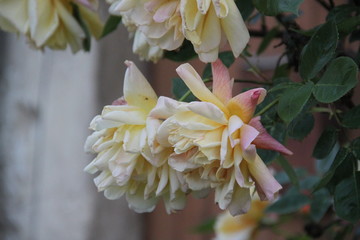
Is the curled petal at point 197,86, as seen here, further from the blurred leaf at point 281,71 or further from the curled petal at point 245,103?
the blurred leaf at point 281,71

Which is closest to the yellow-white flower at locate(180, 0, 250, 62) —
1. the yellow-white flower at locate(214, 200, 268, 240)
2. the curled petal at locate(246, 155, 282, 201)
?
the curled petal at locate(246, 155, 282, 201)

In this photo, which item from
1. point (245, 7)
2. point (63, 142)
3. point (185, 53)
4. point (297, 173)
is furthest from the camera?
point (63, 142)

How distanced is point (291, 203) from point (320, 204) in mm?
63

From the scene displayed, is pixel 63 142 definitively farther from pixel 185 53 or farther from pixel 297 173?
pixel 185 53

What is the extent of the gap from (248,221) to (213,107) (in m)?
0.82

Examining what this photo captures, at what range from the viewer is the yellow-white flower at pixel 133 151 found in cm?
66

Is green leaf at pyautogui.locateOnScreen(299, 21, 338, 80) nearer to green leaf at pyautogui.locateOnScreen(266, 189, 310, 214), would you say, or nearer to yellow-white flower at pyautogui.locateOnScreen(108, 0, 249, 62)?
yellow-white flower at pyautogui.locateOnScreen(108, 0, 249, 62)

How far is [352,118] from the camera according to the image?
0.76 meters

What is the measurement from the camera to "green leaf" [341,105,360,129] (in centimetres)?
75

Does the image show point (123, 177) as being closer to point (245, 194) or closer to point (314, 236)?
point (245, 194)

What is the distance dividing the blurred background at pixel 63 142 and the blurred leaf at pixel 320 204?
1.75m

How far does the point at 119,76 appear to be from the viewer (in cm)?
297

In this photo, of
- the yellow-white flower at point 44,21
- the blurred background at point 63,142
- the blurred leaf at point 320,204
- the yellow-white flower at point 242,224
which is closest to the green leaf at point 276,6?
the yellow-white flower at point 44,21

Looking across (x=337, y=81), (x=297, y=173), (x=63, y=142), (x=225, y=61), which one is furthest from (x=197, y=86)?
(x=63, y=142)
